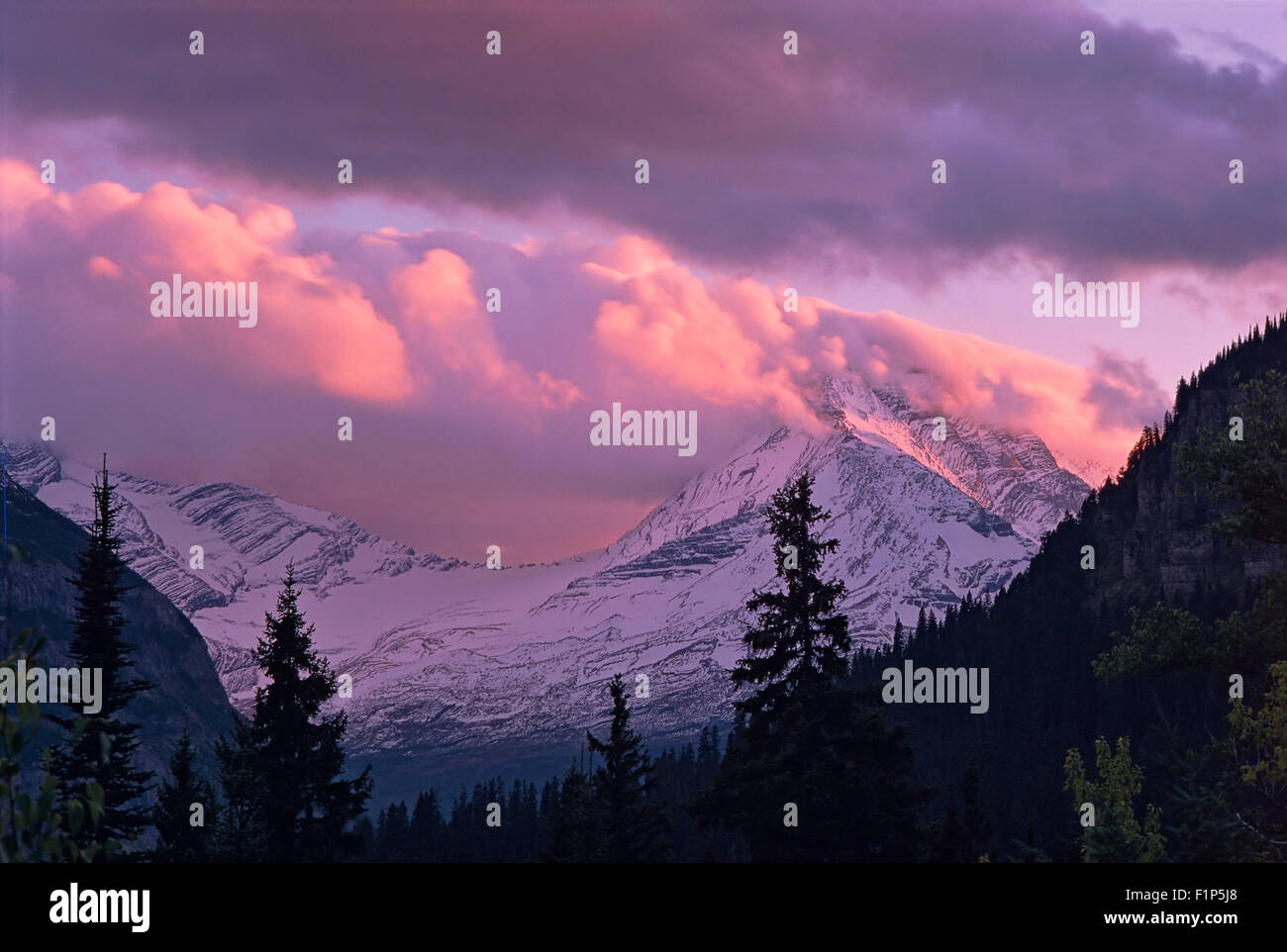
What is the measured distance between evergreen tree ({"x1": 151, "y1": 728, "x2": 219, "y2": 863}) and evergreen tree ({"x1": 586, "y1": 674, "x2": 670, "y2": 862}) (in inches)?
750

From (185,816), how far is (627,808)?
23207 mm

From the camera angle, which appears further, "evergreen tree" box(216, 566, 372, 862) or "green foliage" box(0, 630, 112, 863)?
"evergreen tree" box(216, 566, 372, 862)

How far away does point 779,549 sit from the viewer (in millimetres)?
59094

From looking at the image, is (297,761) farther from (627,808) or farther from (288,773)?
(627,808)

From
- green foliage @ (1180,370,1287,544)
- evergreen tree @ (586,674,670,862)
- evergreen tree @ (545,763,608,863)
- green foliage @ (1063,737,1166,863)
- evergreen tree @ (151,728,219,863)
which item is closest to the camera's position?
green foliage @ (1180,370,1287,544)

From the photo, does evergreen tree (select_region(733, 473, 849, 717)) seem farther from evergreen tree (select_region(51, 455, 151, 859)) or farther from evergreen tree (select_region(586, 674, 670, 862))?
evergreen tree (select_region(51, 455, 151, 859))

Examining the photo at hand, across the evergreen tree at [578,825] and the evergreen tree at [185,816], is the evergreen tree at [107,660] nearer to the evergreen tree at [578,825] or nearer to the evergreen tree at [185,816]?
the evergreen tree at [185,816]

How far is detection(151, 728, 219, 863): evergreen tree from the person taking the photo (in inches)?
2368

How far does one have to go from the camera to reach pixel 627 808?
77.9 meters

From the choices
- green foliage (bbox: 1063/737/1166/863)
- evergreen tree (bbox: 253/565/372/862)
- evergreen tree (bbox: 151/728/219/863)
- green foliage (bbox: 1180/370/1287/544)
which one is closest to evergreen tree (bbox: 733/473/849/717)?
green foliage (bbox: 1063/737/1166/863)

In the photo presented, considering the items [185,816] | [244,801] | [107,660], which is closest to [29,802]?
[244,801]

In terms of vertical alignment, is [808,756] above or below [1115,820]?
above
